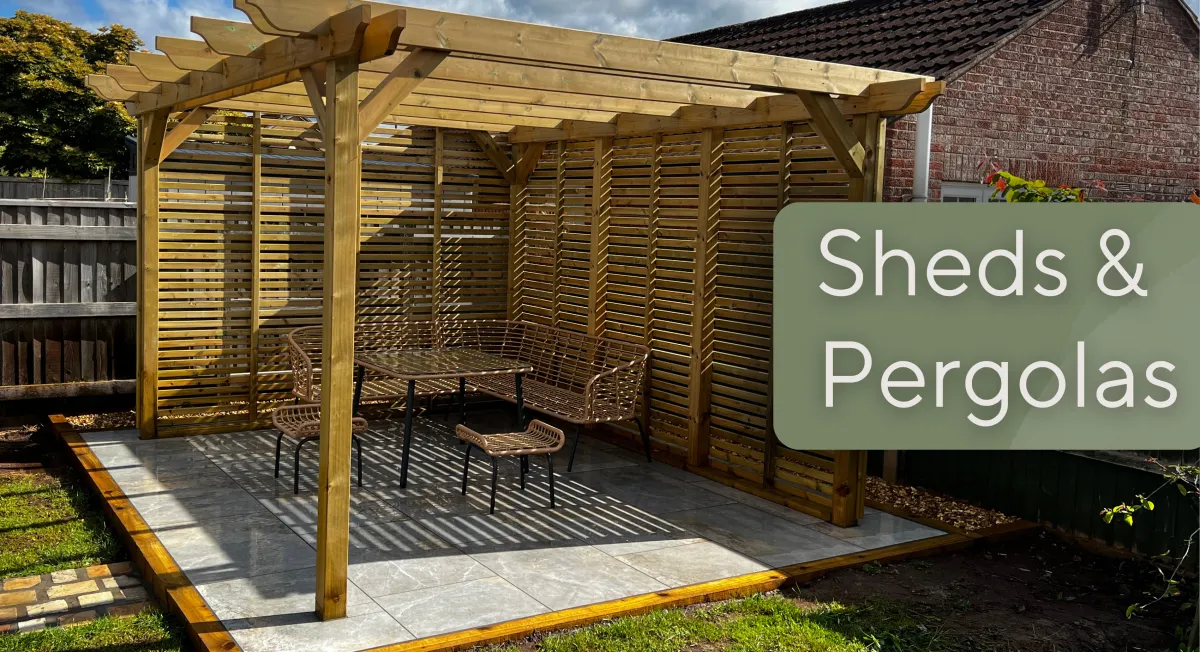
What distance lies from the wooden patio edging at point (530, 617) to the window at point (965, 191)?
8.44 ft

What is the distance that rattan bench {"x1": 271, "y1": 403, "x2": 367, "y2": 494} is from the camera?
23.1ft

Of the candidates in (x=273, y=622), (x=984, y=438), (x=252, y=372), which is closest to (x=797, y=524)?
(x=273, y=622)

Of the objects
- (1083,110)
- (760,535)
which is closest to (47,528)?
(760,535)

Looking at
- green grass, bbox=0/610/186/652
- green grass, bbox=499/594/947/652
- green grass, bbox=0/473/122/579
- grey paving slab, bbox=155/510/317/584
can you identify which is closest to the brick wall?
green grass, bbox=499/594/947/652

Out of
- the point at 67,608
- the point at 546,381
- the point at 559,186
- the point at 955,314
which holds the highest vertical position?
the point at 559,186

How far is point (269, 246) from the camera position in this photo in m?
9.08

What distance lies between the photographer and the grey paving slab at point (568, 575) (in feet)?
17.7

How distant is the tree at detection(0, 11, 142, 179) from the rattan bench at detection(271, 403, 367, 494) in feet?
82.3

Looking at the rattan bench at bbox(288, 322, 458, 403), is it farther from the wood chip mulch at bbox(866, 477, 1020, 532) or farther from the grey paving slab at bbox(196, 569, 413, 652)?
the wood chip mulch at bbox(866, 477, 1020, 532)

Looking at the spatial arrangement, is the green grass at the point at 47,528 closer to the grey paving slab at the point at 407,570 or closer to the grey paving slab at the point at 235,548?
the grey paving slab at the point at 235,548

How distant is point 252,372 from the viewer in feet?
29.9

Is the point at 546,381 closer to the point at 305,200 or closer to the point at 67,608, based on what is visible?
the point at 305,200

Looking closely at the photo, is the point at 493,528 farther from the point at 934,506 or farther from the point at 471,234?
the point at 471,234

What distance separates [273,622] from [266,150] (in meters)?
5.08
